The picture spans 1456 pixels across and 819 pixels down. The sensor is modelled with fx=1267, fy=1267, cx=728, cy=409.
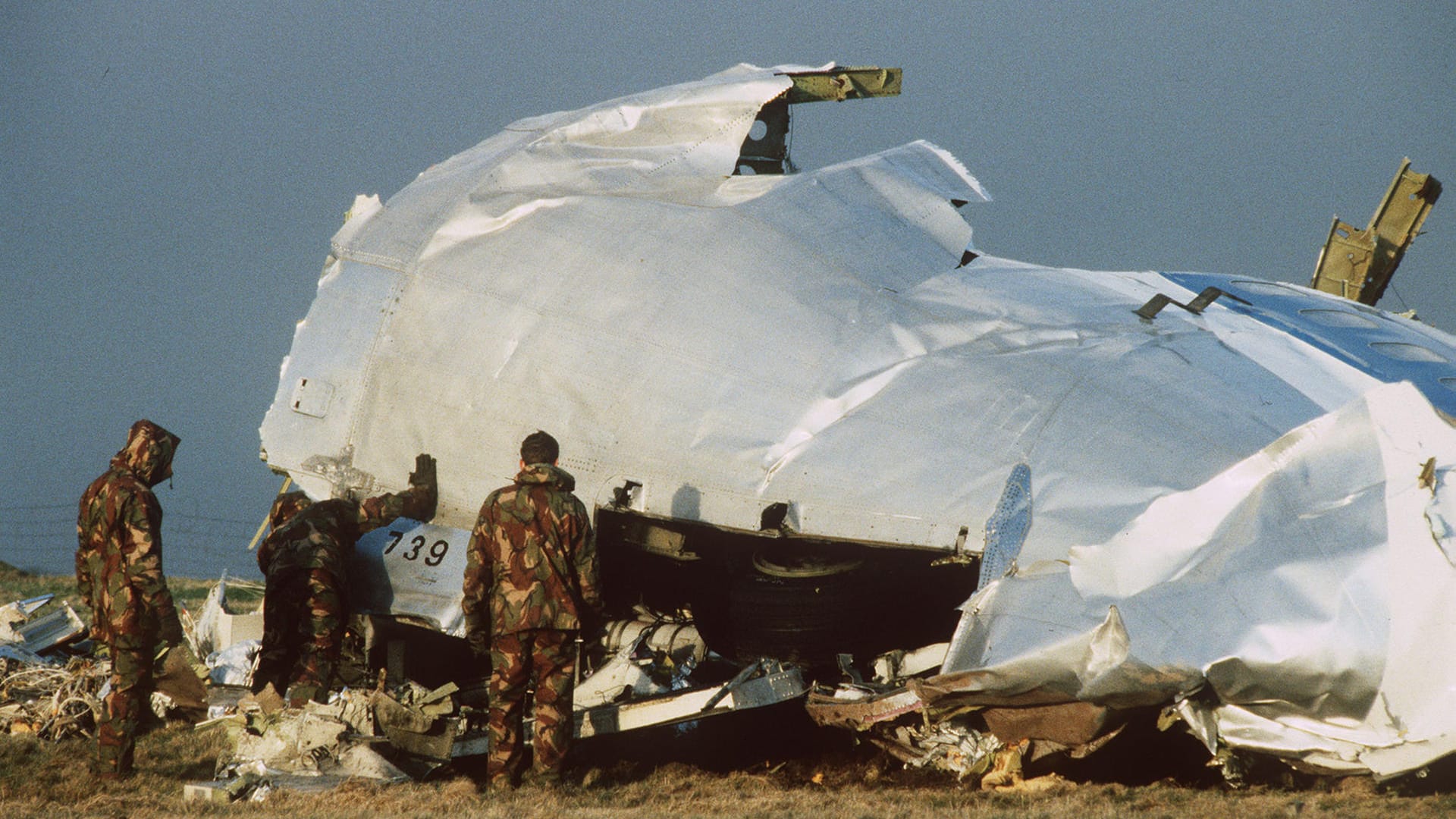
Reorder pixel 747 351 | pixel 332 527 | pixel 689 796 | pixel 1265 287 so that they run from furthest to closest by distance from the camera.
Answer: pixel 1265 287 → pixel 332 527 → pixel 747 351 → pixel 689 796

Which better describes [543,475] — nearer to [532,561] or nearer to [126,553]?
[532,561]

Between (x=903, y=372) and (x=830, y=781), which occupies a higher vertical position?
(x=903, y=372)

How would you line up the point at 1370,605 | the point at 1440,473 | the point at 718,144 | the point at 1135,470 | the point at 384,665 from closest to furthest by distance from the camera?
the point at 1370,605 < the point at 1440,473 < the point at 1135,470 < the point at 384,665 < the point at 718,144

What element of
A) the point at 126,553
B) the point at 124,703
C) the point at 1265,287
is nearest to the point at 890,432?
the point at 1265,287

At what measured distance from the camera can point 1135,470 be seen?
667 centimetres

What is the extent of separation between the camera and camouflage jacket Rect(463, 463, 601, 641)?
23.0 feet

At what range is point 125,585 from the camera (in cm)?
757

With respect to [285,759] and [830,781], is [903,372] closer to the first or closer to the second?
[830,781]

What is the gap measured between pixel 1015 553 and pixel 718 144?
4.29 meters

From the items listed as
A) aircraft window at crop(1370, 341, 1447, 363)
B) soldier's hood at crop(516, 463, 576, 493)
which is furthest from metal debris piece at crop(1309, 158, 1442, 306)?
soldier's hood at crop(516, 463, 576, 493)

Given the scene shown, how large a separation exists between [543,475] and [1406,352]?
5564 millimetres

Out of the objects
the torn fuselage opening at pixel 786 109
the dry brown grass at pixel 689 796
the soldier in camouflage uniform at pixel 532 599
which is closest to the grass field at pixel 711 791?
the dry brown grass at pixel 689 796

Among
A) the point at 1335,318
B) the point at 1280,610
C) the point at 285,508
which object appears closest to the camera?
the point at 1280,610

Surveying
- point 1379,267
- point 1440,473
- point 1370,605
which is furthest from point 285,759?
point 1379,267
